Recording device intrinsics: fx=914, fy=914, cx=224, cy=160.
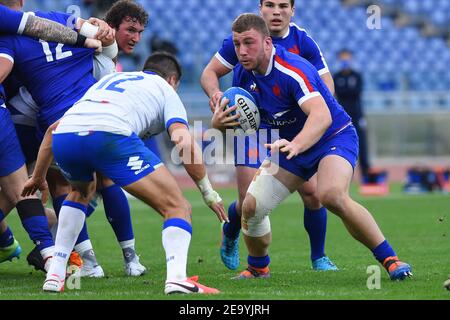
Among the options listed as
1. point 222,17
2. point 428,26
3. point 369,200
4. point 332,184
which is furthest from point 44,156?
point 428,26

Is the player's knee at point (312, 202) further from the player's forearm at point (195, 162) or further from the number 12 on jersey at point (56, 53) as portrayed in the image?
the number 12 on jersey at point (56, 53)

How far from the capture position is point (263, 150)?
780cm

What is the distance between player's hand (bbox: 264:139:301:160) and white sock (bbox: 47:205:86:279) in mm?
1373

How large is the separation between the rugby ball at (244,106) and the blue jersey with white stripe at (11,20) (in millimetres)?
1709

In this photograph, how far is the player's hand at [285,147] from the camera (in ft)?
19.4

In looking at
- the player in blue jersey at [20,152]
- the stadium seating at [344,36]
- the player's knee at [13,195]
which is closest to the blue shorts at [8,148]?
the player in blue jersey at [20,152]

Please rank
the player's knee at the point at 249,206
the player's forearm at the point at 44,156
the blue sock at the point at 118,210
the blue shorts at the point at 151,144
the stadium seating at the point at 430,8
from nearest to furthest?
the player's forearm at the point at 44,156
the player's knee at the point at 249,206
the blue sock at the point at 118,210
the blue shorts at the point at 151,144
the stadium seating at the point at 430,8

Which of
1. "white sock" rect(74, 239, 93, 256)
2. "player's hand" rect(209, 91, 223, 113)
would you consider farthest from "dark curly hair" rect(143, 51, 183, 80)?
"white sock" rect(74, 239, 93, 256)

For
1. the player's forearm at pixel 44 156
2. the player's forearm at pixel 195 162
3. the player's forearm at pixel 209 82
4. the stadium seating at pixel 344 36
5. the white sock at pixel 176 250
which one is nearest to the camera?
the white sock at pixel 176 250

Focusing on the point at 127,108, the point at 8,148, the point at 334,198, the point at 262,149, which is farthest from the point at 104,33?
the point at 334,198

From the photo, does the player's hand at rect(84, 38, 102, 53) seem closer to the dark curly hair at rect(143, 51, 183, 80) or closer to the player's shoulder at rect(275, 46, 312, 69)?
the dark curly hair at rect(143, 51, 183, 80)
